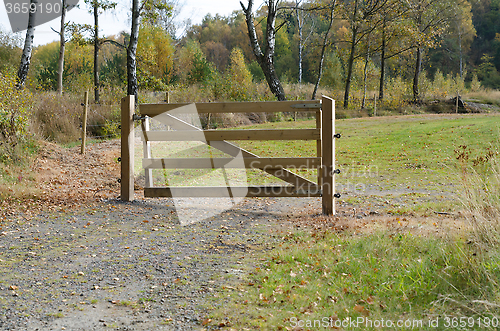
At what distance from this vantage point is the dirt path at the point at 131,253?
3531 millimetres

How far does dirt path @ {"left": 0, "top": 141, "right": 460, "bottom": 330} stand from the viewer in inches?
139

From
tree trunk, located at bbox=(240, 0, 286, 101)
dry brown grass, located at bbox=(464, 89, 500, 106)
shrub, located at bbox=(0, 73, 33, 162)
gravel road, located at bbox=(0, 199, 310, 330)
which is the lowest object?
gravel road, located at bbox=(0, 199, 310, 330)

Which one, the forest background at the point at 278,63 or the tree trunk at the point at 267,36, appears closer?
the forest background at the point at 278,63

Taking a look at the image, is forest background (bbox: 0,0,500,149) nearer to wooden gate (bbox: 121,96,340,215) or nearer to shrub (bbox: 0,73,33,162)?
shrub (bbox: 0,73,33,162)

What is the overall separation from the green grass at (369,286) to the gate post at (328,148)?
200 centimetres

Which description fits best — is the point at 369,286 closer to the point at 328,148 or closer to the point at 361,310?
the point at 361,310

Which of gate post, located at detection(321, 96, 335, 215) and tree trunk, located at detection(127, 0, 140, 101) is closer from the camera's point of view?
gate post, located at detection(321, 96, 335, 215)

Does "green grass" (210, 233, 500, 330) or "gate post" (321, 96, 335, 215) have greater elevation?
"gate post" (321, 96, 335, 215)

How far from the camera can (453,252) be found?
4148 mm

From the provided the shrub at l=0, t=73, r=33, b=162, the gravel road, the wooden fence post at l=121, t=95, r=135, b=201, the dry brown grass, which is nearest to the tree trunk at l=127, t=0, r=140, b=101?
the shrub at l=0, t=73, r=33, b=162

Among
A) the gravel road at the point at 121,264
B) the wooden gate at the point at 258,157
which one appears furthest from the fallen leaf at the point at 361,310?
the wooden gate at the point at 258,157

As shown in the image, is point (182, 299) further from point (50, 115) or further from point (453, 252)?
point (50, 115)

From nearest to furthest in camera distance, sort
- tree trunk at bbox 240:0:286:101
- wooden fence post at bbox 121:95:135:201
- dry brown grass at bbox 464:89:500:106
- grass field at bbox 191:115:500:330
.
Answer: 1. grass field at bbox 191:115:500:330
2. wooden fence post at bbox 121:95:135:201
3. tree trunk at bbox 240:0:286:101
4. dry brown grass at bbox 464:89:500:106

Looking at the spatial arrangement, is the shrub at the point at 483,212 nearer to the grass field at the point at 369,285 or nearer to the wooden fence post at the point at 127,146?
the grass field at the point at 369,285
